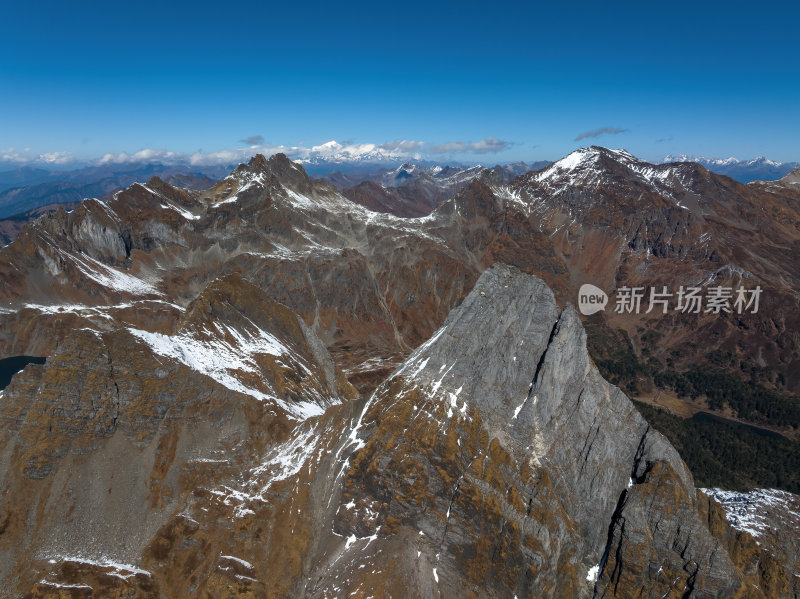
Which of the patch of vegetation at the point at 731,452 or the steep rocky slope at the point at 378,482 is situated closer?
the steep rocky slope at the point at 378,482

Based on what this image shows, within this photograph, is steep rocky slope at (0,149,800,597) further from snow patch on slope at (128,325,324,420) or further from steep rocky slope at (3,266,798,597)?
snow patch on slope at (128,325,324,420)

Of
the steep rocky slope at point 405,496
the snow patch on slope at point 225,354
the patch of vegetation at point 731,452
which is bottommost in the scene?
the patch of vegetation at point 731,452

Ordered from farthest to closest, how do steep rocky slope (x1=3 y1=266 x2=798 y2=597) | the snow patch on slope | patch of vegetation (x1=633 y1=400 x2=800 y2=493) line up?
1. patch of vegetation (x1=633 y1=400 x2=800 y2=493)
2. the snow patch on slope
3. steep rocky slope (x1=3 y1=266 x2=798 y2=597)

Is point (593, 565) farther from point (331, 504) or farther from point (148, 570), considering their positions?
point (148, 570)

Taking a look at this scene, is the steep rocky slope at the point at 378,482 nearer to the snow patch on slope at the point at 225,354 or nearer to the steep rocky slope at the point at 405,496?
the steep rocky slope at the point at 405,496

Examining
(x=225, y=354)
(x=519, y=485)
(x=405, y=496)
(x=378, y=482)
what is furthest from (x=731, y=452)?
(x=225, y=354)

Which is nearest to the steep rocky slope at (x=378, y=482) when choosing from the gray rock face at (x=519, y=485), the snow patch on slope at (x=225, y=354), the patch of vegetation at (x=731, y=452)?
the gray rock face at (x=519, y=485)

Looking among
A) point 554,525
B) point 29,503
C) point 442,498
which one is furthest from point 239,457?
point 554,525

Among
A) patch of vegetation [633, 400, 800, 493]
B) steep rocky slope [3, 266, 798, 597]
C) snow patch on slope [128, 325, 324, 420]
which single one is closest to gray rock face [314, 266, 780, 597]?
steep rocky slope [3, 266, 798, 597]
